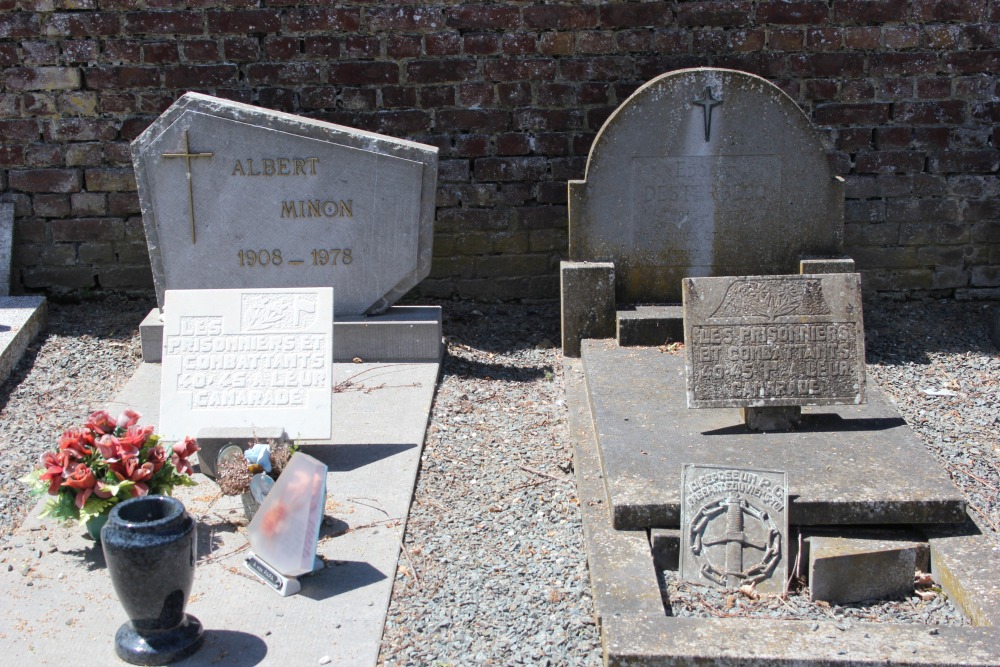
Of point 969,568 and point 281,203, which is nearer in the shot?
point 969,568

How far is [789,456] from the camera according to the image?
434 centimetres

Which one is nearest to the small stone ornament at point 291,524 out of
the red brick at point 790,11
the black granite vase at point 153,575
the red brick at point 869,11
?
the black granite vase at point 153,575

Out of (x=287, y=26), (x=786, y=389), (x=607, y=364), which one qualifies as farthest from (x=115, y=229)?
(x=786, y=389)

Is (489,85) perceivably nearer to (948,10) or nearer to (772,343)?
(948,10)

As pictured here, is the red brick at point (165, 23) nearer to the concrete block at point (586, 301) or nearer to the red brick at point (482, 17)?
the red brick at point (482, 17)

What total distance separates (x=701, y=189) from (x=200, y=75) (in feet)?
10.7

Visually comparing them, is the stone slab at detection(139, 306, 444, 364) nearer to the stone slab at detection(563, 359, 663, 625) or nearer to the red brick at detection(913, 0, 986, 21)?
the stone slab at detection(563, 359, 663, 625)

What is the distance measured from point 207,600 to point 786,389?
2478mm

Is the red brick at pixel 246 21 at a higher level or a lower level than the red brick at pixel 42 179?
higher

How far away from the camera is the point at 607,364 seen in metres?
5.68

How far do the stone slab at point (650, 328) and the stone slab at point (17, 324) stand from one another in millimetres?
3460

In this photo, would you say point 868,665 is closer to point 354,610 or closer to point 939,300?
point 354,610

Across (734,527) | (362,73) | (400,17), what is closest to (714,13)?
(400,17)

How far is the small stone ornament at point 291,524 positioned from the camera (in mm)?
3662
